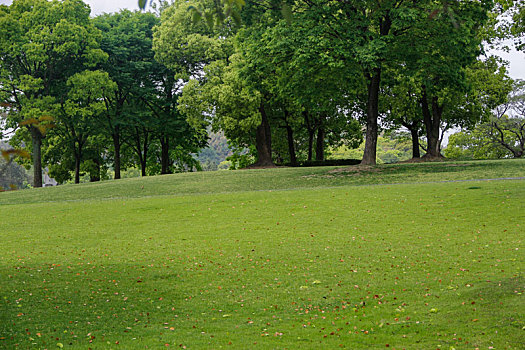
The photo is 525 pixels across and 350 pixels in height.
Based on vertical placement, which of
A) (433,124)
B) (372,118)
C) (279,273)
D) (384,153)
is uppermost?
(433,124)

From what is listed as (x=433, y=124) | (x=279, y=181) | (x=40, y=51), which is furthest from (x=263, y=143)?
(x=40, y=51)

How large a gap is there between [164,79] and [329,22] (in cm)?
2304

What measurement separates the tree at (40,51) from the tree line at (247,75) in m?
0.11

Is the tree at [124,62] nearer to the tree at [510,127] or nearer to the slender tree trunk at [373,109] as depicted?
the slender tree trunk at [373,109]

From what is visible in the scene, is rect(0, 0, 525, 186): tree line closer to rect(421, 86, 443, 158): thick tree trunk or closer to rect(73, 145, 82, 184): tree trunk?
rect(421, 86, 443, 158): thick tree trunk

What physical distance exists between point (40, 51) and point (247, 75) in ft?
52.6

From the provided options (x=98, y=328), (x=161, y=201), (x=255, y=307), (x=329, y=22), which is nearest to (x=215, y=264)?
(x=255, y=307)

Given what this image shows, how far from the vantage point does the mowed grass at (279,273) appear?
6.59 metres

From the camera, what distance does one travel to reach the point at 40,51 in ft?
114

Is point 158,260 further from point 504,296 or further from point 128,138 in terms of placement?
point 128,138

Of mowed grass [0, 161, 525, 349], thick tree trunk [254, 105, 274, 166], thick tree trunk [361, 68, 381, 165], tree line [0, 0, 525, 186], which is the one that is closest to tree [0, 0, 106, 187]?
tree line [0, 0, 525, 186]

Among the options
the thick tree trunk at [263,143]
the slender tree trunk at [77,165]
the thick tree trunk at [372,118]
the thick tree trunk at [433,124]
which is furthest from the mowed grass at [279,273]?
the slender tree trunk at [77,165]

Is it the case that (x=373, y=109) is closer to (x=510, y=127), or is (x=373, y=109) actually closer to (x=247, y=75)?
(x=247, y=75)

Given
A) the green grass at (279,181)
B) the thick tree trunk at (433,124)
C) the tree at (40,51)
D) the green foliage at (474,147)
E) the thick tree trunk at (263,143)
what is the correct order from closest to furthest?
the green grass at (279,181) < the tree at (40,51) < the thick tree trunk at (433,124) < the thick tree trunk at (263,143) < the green foliage at (474,147)
